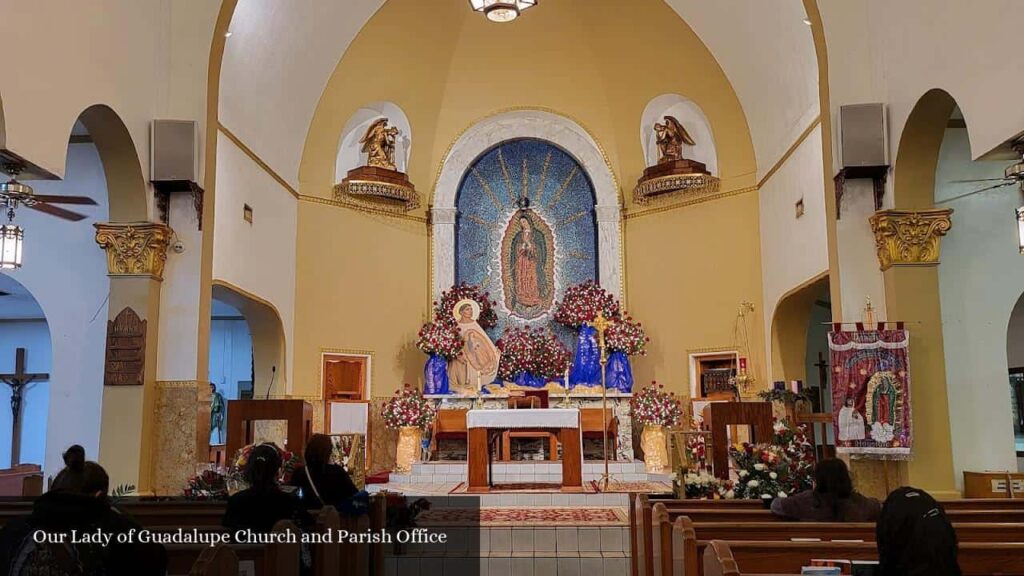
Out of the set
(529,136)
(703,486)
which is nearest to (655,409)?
(703,486)

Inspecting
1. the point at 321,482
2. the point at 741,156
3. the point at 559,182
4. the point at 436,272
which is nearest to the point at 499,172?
the point at 559,182

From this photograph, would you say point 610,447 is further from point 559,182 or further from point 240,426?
point 240,426

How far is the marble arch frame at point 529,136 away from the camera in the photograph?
1398cm

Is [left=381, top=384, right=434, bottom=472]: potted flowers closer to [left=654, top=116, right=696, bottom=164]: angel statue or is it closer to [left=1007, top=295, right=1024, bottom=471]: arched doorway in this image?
[left=654, top=116, right=696, bottom=164]: angel statue

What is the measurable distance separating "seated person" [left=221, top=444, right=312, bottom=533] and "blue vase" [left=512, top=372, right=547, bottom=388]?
30.1 feet

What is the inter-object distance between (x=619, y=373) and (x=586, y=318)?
1.00m

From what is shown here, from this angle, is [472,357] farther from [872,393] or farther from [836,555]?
[836,555]

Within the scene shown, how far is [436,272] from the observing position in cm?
1400

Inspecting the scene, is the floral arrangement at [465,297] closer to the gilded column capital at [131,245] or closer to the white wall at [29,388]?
A: the gilded column capital at [131,245]

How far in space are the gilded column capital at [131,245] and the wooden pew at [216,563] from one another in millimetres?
5848

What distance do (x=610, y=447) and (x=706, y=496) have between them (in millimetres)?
4951

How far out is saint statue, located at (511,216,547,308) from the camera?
14.2 meters

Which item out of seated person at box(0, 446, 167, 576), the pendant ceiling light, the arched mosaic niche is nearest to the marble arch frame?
the arched mosaic niche

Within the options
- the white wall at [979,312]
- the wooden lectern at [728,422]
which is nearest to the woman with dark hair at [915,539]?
the wooden lectern at [728,422]
